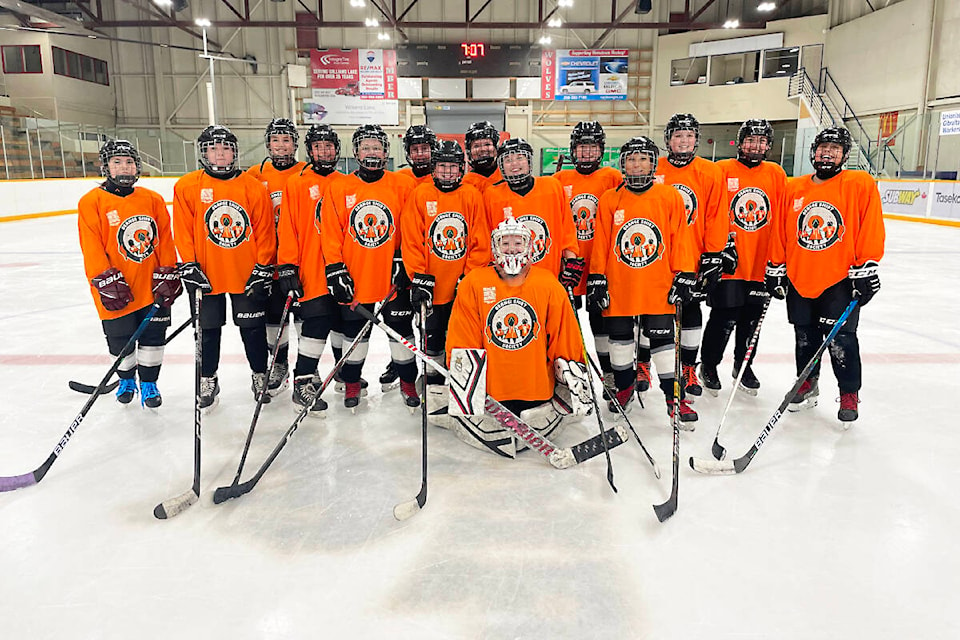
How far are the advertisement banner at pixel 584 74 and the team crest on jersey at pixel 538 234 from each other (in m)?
16.2

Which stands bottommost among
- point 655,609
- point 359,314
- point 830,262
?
point 655,609

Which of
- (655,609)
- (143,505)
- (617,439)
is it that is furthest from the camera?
(617,439)

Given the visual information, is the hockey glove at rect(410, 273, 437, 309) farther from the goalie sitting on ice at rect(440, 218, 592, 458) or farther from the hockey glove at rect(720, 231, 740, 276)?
the hockey glove at rect(720, 231, 740, 276)

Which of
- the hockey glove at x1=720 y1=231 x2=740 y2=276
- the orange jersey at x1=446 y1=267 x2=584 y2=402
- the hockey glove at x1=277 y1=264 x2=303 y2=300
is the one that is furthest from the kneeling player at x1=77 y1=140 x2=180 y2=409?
the hockey glove at x1=720 y1=231 x2=740 y2=276

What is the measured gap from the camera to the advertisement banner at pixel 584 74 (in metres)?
17.9

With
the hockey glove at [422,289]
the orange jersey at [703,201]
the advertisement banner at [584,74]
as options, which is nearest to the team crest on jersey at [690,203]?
the orange jersey at [703,201]

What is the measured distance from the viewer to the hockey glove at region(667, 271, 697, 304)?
281cm

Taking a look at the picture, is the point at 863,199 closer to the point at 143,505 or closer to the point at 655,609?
the point at 655,609

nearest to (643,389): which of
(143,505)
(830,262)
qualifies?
(830,262)

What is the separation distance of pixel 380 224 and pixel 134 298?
121 centimetres

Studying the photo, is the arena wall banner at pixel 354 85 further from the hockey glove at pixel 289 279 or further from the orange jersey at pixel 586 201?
the hockey glove at pixel 289 279

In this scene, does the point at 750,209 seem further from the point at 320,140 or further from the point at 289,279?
the point at 289,279

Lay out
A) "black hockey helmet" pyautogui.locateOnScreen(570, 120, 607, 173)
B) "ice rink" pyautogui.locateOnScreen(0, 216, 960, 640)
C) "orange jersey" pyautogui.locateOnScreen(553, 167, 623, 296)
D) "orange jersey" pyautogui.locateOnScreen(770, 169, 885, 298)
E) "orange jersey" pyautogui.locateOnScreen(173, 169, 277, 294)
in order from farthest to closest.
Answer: "orange jersey" pyautogui.locateOnScreen(553, 167, 623, 296), "black hockey helmet" pyautogui.locateOnScreen(570, 120, 607, 173), "orange jersey" pyautogui.locateOnScreen(173, 169, 277, 294), "orange jersey" pyautogui.locateOnScreen(770, 169, 885, 298), "ice rink" pyautogui.locateOnScreen(0, 216, 960, 640)

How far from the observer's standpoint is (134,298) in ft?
10.1
